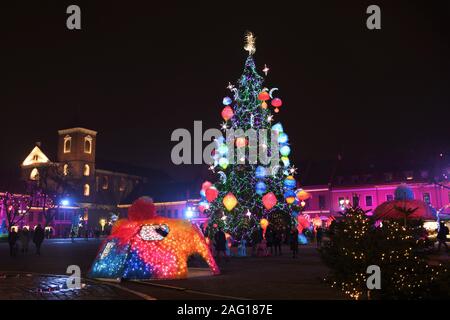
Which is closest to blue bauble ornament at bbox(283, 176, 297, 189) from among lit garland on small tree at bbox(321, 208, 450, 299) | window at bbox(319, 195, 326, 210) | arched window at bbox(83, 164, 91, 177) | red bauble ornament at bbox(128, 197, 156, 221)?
red bauble ornament at bbox(128, 197, 156, 221)

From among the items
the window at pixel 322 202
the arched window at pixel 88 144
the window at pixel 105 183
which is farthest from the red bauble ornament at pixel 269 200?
the window at pixel 105 183

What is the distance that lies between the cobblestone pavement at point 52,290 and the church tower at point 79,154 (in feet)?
271

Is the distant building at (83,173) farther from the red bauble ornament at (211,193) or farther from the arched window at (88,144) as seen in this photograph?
the red bauble ornament at (211,193)

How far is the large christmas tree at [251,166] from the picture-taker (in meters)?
29.5

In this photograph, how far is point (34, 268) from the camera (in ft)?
65.4

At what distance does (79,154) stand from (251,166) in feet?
239

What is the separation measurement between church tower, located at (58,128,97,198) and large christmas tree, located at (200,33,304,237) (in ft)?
231

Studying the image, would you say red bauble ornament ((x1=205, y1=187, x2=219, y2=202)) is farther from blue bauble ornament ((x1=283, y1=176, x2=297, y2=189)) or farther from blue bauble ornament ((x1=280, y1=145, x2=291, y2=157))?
blue bauble ornament ((x1=280, y1=145, x2=291, y2=157))

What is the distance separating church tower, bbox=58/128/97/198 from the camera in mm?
96250

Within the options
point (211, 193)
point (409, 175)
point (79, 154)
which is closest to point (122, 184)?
point (79, 154)

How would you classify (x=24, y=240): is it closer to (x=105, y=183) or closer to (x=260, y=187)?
(x=260, y=187)

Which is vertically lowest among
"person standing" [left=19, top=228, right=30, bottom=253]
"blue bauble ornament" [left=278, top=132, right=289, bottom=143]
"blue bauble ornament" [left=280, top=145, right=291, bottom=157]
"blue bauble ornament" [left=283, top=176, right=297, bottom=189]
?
"person standing" [left=19, top=228, right=30, bottom=253]

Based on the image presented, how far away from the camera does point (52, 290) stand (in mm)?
12672
